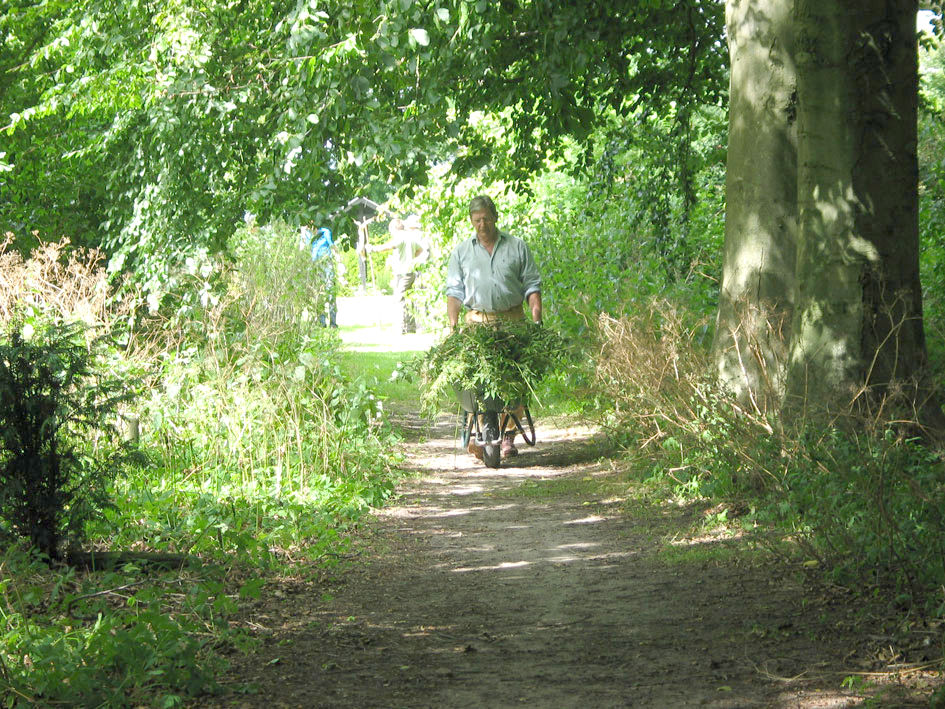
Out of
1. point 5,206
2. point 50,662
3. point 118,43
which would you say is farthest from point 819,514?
point 5,206

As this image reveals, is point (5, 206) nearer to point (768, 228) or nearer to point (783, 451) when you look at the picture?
point (768, 228)

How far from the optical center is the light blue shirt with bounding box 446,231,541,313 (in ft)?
32.6

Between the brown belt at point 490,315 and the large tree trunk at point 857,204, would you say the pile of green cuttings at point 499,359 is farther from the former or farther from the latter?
the large tree trunk at point 857,204

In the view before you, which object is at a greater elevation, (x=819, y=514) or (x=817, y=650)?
(x=819, y=514)

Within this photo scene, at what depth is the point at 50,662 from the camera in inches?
157

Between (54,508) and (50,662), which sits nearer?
(50,662)

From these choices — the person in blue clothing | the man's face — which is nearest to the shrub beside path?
the man's face

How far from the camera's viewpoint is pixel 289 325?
9.41 m

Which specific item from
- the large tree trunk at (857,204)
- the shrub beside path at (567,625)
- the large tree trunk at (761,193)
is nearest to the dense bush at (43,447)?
the shrub beside path at (567,625)

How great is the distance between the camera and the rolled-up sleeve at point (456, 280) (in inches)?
399

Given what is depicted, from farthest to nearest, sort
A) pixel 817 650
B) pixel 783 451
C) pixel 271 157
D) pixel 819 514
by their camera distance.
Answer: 1. pixel 271 157
2. pixel 783 451
3. pixel 819 514
4. pixel 817 650

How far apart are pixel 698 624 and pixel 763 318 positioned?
2.81 m

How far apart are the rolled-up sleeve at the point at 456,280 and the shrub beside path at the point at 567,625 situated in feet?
9.44

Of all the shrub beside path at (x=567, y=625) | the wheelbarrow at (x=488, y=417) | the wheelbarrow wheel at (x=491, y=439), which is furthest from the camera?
the wheelbarrow wheel at (x=491, y=439)
